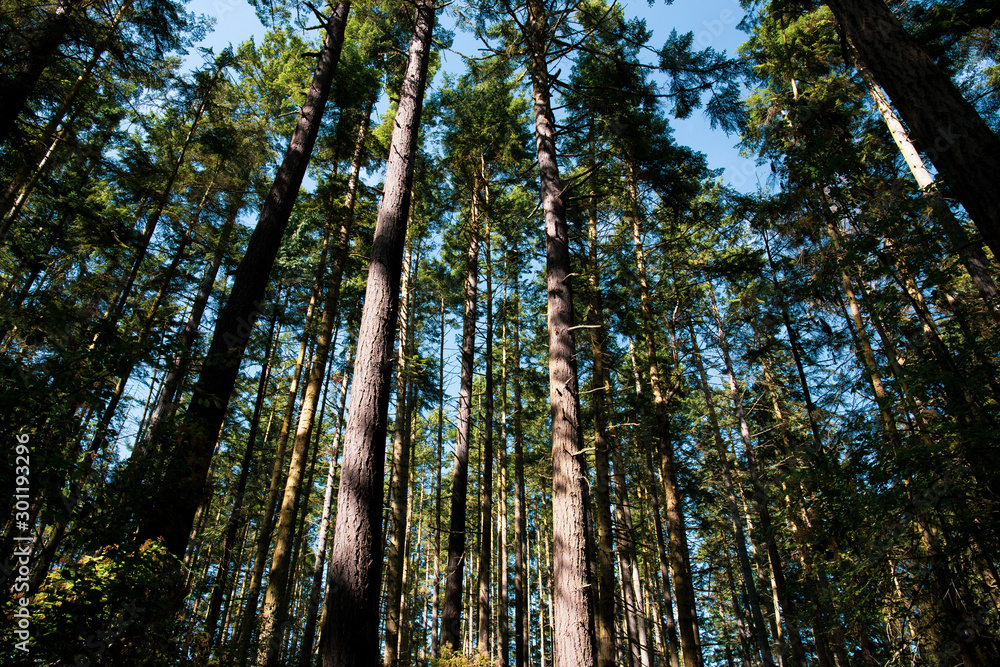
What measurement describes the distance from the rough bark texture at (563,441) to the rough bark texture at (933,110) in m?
3.47

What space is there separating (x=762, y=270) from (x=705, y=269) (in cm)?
211

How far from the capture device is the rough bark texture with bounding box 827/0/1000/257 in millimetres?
2916

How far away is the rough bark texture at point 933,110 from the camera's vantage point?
2.92 metres

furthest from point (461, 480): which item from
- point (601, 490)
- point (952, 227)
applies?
point (952, 227)

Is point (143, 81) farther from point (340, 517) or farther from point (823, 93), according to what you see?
point (823, 93)

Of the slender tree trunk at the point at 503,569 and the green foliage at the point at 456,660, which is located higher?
the slender tree trunk at the point at 503,569

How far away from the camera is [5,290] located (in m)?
8.05

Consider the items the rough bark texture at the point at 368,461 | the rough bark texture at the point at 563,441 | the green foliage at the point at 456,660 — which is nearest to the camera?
the rough bark texture at the point at 368,461

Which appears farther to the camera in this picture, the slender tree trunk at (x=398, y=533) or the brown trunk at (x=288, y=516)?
the slender tree trunk at (x=398, y=533)

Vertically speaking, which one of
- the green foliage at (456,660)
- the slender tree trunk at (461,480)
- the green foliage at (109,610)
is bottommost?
the green foliage at (456,660)

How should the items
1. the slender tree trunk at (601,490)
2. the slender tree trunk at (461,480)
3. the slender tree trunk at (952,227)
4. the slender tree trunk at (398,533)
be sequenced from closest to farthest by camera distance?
1. the slender tree trunk at (952,227)
2. the slender tree trunk at (601,490)
3. the slender tree trunk at (398,533)
4. the slender tree trunk at (461,480)

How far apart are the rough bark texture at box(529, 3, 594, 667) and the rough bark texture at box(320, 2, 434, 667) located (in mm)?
1761

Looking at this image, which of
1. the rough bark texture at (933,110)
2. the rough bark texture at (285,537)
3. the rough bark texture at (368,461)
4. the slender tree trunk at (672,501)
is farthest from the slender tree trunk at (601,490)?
the rough bark texture at (285,537)

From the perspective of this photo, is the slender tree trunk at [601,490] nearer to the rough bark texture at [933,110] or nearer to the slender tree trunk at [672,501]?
the slender tree trunk at [672,501]
